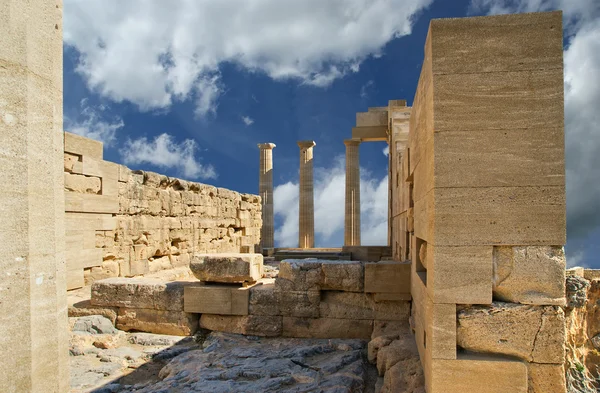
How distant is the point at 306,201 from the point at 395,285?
14074 mm

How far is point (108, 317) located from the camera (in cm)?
596

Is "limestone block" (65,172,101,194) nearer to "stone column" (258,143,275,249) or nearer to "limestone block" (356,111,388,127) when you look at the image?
"limestone block" (356,111,388,127)

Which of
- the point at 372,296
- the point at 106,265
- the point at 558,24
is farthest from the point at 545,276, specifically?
the point at 106,265

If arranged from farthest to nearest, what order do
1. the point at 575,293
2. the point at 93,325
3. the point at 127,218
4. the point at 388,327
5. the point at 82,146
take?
1. the point at 127,218
2. the point at 82,146
3. the point at 93,325
4. the point at 388,327
5. the point at 575,293

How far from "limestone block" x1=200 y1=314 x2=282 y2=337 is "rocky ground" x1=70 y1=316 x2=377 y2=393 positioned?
11cm

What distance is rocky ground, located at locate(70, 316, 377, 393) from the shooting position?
157 inches

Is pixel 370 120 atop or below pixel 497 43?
atop

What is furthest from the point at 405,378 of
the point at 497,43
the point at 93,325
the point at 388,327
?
the point at 93,325

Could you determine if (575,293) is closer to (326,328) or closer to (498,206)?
(498,206)

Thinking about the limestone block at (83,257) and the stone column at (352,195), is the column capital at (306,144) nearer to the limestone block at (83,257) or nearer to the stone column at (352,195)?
the stone column at (352,195)

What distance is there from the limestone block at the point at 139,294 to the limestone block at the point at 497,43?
15.2 ft

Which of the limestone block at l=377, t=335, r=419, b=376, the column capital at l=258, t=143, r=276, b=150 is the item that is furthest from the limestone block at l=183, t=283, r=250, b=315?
the column capital at l=258, t=143, r=276, b=150

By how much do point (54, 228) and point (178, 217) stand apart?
771 cm

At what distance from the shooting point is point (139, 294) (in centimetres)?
588
